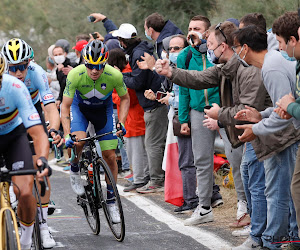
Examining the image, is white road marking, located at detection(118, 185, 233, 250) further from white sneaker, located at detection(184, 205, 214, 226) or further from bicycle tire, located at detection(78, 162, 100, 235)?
bicycle tire, located at detection(78, 162, 100, 235)

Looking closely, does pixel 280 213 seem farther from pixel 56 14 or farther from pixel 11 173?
pixel 56 14

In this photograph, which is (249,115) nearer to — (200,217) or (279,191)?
(279,191)

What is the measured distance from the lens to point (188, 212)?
32.2 ft

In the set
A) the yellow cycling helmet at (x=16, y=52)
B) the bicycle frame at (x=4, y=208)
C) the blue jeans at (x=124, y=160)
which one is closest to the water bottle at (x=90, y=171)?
the yellow cycling helmet at (x=16, y=52)

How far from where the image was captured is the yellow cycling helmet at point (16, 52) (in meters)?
7.95

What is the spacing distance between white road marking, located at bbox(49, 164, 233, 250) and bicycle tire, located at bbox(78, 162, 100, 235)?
954mm

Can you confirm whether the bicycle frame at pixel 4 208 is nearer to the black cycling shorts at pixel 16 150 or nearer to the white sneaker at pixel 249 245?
the black cycling shorts at pixel 16 150

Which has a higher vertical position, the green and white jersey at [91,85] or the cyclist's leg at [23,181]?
the green and white jersey at [91,85]

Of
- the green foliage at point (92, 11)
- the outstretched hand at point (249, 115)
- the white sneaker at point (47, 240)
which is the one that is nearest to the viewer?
the outstretched hand at point (249, 115)

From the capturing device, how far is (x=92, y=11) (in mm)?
21250

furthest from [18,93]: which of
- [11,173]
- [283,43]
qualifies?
[283,43]

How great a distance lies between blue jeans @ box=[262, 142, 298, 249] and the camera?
677 centimetres

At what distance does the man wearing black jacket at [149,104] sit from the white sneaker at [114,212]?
3.15m

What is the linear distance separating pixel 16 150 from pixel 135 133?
5.90 meters
